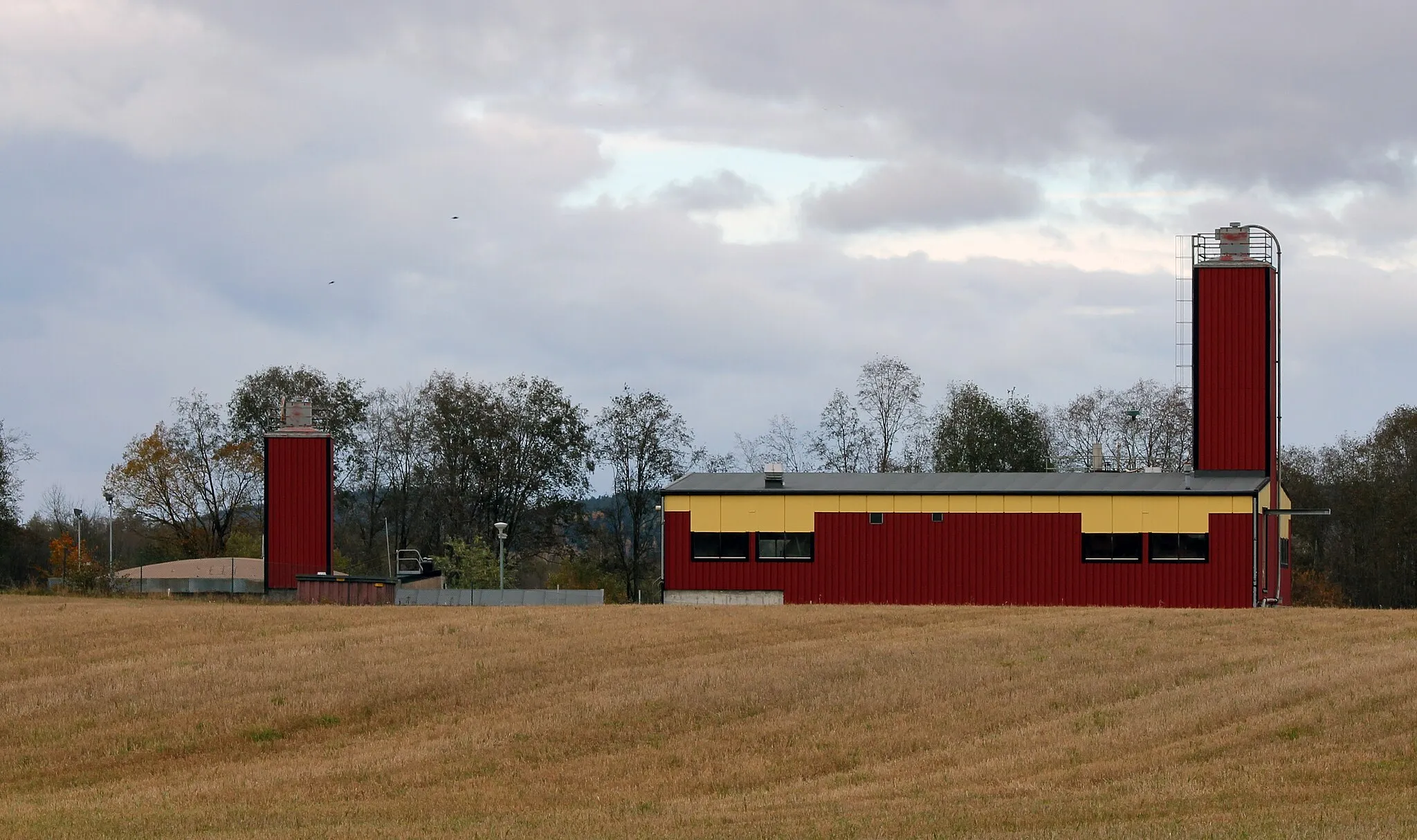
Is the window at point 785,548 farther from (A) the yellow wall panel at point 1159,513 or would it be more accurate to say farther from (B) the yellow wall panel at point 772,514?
(A) the yellow wall panel at point 1159,513

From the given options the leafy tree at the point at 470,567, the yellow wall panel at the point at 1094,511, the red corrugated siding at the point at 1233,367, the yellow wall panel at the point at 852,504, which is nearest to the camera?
the yellow wall panel at the point at 1094,511

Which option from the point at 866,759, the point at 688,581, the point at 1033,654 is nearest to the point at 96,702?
the point at 866,759

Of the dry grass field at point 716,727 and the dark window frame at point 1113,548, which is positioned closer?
the dry grass field at point 716,727

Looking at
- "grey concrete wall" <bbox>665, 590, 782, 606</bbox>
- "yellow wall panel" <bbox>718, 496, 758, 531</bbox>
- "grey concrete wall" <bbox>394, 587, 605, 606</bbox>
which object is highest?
"yellow wall panel" <bbox>718, 496, 758, 531</bbox>

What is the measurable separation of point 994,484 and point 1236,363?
8890mm

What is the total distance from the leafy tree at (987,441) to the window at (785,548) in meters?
35.4

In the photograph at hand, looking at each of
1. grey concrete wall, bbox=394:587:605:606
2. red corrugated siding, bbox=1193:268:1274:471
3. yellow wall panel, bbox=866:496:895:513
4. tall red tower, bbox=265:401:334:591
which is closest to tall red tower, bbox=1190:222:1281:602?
red corrugated siding, bbox=1193:268:1274:471

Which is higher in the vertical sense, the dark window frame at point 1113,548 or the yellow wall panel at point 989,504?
the yellow wall panel at point 989,504

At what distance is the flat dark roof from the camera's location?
164 feet

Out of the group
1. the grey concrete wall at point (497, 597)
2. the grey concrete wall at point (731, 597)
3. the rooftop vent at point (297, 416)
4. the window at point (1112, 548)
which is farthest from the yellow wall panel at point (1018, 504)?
the rooftop vent at point (297, 416)

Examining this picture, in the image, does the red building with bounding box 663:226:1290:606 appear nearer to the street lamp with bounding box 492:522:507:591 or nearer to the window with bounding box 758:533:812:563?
the window with bounding box 758:533:812:563

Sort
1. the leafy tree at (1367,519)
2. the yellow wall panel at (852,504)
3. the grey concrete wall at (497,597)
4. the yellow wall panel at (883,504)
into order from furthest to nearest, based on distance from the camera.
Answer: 1. the leafy tree at (1367,519)
2. the grey concrete wall at (497,597)
3. the yellow wall panel at (852,504)
4. the yellow wall panel at (883,504)

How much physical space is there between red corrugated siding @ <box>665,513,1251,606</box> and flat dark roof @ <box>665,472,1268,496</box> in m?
0.82

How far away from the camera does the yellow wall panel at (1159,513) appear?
49562mm
